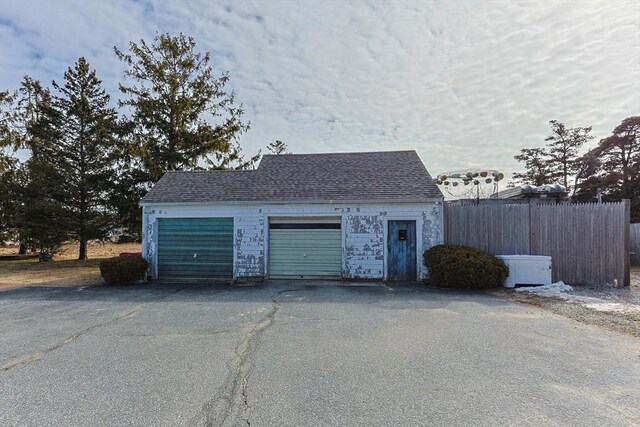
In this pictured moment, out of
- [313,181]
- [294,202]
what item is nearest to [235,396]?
[294,202]

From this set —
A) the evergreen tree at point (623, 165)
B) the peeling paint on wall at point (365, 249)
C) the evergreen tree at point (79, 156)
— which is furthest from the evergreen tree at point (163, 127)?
the evergreen tree at point (623, 165)

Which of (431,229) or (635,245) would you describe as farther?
(635,245)

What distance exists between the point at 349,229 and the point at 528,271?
5581mm

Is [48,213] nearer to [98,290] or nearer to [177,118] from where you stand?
[177,118]

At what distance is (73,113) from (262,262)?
1861cm

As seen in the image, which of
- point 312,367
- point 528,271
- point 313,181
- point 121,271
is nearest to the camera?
point 312,367

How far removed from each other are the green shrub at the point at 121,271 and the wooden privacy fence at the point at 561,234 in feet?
35.2

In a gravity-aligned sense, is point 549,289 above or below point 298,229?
below

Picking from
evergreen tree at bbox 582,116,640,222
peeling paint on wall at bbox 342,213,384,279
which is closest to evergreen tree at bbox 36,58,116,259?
peeling paint on wall at bbox 342,213,384,279

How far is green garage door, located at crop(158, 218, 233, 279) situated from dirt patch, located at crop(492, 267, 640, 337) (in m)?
8.94

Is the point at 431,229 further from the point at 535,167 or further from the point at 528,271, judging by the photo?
the point at 535,167

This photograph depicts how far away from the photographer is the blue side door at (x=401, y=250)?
1211 cm

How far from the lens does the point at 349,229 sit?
1234cm

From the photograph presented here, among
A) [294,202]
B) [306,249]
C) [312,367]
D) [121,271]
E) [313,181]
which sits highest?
[313,181]
